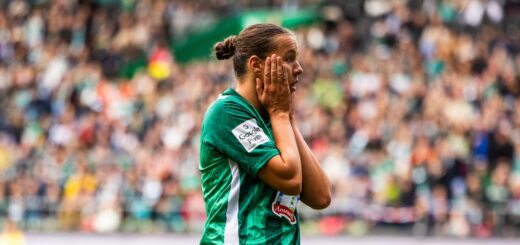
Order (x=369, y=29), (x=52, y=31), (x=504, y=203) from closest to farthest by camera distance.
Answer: (x=504, y=203)
(x=369, y=29)
(x=52, y=31)

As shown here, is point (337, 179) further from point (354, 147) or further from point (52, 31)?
point (52, 31)

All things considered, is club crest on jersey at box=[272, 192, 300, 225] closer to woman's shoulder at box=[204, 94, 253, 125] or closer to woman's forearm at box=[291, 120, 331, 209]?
woman's forearm at box=[291, 120, 331, 209]

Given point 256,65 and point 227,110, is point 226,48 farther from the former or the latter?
point 227,110

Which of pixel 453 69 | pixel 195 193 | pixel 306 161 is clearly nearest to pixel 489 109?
pixel 453 69

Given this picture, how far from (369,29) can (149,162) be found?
529 cm

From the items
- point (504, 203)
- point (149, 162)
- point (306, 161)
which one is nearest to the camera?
point (306, 161)

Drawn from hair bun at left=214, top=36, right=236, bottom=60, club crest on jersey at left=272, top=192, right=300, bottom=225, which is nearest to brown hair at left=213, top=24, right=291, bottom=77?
hair bun at left=214, top=36, right=236, bottom=60

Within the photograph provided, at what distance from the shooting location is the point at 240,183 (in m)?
4.54

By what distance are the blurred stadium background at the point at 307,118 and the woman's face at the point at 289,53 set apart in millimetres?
10161

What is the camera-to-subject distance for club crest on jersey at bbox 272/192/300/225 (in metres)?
4.57

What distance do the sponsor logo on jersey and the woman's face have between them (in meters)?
0.24

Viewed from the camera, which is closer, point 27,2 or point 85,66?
point 85,66

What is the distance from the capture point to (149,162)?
1744 centimetres

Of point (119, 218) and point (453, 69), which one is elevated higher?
point (453, 69)
